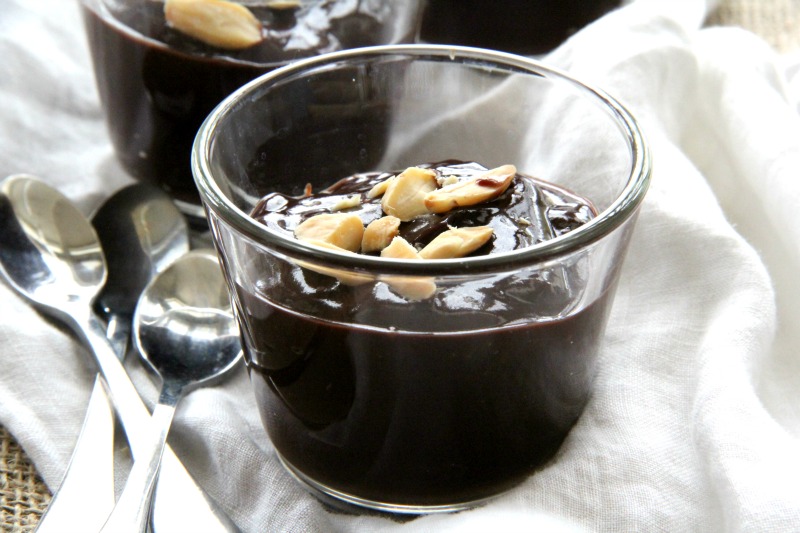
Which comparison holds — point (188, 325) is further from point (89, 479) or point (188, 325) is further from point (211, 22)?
point (211, 22)

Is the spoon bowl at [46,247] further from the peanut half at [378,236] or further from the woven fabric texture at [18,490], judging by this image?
the peanut half at [378,236]

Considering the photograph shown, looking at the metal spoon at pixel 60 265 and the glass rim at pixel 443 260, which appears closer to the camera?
the glass rim at pixel 443 260

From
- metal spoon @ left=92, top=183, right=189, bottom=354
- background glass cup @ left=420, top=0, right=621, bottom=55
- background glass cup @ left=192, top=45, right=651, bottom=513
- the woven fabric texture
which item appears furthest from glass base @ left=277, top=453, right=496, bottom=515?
background glass cup @ left=420, top=0, right=621, bottom=55

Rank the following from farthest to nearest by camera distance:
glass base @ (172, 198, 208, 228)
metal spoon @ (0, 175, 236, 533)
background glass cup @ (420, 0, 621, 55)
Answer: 1. background glass cup @ (420, 0, 621, 55)
2. glass base @ (172, 198, 208, 228)
3. metal spoon @ (0, 175, 236, 533)

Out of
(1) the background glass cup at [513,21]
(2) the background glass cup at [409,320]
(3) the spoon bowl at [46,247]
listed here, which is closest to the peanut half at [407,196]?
(2) the background glass cup at [409,320]

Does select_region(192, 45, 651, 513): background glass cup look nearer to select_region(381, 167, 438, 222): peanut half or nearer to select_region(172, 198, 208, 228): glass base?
select_region(381, 167, 438, 222): peanut half
